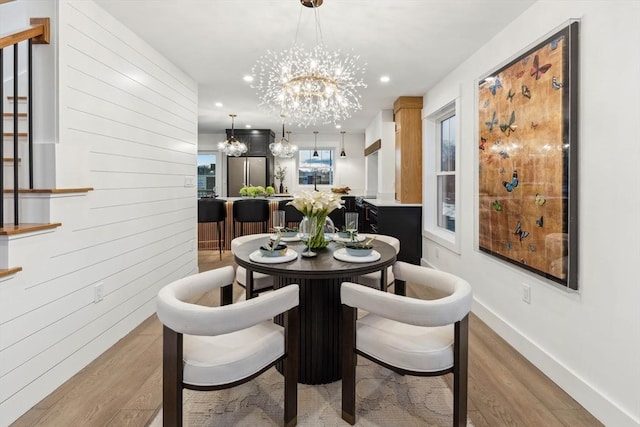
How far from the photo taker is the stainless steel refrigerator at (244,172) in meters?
7.84

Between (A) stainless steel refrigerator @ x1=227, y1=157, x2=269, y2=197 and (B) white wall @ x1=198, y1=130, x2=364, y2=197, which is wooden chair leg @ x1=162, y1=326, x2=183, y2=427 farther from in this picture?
(B) white wall @ x1=198, y1=130, x2=364, y2=197

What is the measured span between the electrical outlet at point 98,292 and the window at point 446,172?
12.1ft

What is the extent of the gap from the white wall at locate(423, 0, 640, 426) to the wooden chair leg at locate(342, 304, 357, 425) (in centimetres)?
129

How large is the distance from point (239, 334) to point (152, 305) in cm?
205

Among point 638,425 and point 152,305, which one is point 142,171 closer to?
point 152,305

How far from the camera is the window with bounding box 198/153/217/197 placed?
839 cm

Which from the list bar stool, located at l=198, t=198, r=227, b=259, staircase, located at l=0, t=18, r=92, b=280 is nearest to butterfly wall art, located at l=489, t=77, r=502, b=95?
staircase, located at l=0, t=18, r=92, b=280

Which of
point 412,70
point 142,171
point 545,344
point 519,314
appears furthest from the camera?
point 412,70

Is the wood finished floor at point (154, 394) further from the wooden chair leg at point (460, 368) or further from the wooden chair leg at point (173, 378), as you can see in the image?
the wooden chair leg at point (173, 378)

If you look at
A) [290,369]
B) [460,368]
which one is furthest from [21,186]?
[460,368]

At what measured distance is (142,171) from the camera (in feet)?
10.0

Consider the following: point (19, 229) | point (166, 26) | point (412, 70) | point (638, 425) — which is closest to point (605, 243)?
point (638, 425)

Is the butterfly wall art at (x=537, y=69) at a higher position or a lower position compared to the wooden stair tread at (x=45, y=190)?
higher

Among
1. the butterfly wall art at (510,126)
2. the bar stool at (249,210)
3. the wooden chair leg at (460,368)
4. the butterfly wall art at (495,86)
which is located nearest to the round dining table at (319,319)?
the wooden chair leg at (460,368)
